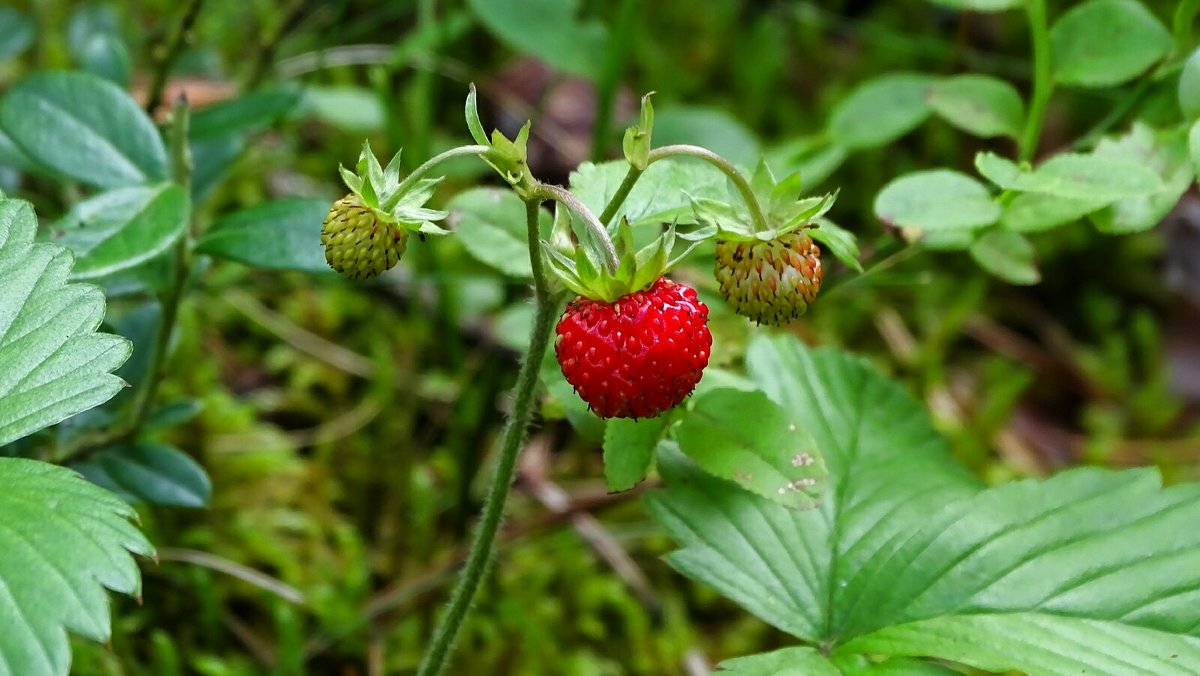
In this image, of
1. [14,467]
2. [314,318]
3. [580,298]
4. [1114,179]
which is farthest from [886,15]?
[14,467]

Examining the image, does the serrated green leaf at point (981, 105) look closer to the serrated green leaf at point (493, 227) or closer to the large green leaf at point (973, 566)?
the large green leaf at point (973, 566)

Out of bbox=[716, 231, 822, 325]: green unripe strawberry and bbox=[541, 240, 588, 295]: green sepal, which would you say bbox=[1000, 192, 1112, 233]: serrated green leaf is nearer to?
bbox=[716, 231, 822, 325]: green unripe strawberry

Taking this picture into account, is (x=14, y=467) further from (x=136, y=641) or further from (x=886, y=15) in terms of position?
Result: (x=886, y=15)

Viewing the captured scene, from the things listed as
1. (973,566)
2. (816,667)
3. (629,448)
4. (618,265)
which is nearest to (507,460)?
(629,448)

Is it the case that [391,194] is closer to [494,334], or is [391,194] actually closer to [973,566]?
[973,566]

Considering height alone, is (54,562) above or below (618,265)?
below

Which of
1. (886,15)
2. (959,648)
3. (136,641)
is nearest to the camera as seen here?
(959,648)
